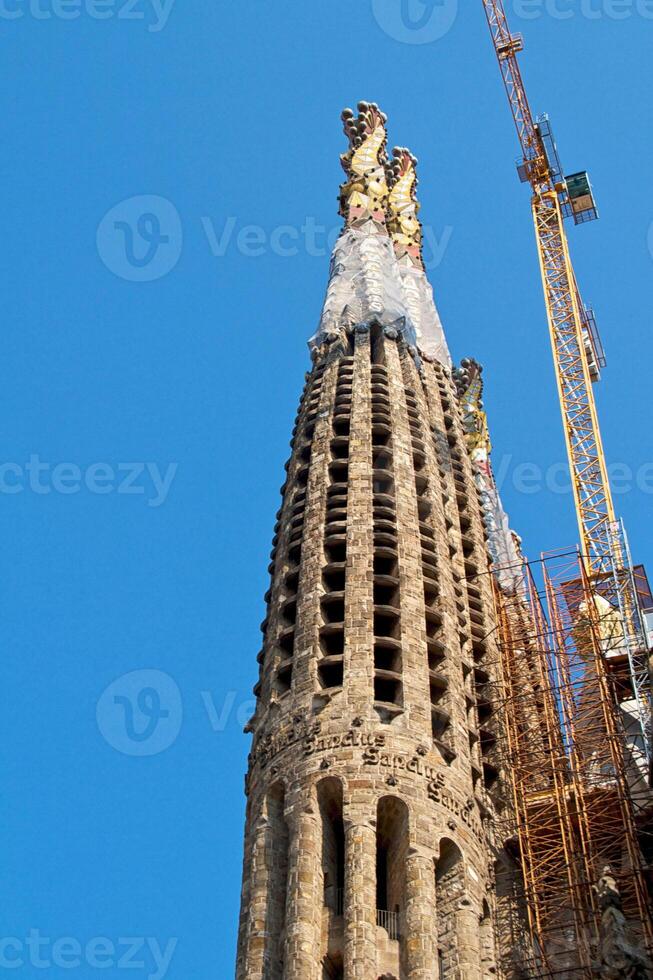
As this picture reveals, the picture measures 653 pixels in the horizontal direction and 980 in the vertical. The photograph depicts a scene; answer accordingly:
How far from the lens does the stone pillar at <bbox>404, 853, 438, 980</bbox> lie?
45438 mm

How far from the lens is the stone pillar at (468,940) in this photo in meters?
46.1

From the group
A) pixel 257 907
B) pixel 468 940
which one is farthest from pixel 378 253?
pixel 468 940

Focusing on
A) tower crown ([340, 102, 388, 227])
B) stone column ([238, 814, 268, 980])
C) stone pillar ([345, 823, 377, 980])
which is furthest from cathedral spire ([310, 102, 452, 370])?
stone pillar ([345, 823, 377, 980])

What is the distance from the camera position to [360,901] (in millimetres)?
46500

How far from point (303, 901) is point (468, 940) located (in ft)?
14.1

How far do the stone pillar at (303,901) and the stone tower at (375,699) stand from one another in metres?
0.05

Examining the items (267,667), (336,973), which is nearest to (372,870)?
(336,973)

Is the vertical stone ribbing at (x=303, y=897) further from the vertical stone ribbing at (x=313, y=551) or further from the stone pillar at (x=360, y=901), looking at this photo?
the vertical stone ribbing at (x=313, y=551)

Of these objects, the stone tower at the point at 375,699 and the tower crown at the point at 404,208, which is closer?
the stone tower at the point at 375,699

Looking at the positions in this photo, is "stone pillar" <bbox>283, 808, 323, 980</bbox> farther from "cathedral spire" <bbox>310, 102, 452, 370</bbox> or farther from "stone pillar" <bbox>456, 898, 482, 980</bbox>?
"cathedral spire" <bbox>310, 102, 452, 370</bbox>

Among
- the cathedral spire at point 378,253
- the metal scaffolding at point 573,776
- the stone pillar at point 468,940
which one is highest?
the cathedral spire at point 378,253

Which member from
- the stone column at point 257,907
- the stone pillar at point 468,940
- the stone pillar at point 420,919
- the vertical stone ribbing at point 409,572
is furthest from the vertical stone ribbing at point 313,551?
the stone pillar at point 468,940

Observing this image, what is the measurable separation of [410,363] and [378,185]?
59.5 ft

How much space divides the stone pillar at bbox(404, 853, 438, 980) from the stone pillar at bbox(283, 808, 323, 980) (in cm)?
226
